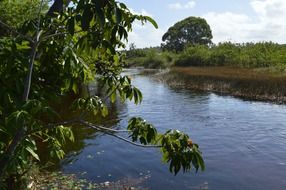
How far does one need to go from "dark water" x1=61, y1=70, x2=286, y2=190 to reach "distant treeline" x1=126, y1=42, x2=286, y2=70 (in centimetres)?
2343

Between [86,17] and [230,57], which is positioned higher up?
[230,57]

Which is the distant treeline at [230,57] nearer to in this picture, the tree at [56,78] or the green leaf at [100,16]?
the tree at [56,78]

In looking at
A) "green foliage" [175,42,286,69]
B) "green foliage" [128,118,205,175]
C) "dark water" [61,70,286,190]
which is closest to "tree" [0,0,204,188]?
"green foliage" [128,118,205,175]

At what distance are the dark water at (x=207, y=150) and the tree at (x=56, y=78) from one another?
6533mm

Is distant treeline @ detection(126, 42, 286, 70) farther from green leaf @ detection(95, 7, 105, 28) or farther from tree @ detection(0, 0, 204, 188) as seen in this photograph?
green leaf @ detection(95, 7, 105, 28)

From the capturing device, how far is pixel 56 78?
3961 mm

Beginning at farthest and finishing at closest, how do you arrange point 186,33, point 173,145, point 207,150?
point 186,33, point 207,150, point 173,145

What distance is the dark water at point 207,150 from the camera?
10.6m

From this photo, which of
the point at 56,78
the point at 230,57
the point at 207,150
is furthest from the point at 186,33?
the point at 56,78

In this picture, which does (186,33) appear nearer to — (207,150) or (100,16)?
(207,150)

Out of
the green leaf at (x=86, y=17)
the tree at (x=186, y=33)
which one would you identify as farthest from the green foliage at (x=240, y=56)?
the green leaf at (x=86, y=17)

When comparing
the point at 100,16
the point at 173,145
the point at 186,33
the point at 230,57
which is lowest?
the point at 173,145

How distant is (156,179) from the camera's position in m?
10.5

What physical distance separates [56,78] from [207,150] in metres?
10.8
